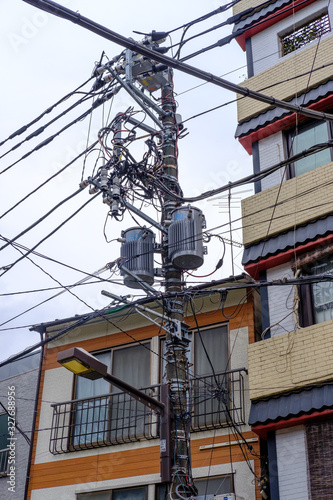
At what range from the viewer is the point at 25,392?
55.3 feet

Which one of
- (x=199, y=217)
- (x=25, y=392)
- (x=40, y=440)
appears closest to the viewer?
(x=199, y=217)

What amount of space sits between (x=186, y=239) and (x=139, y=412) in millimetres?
5463

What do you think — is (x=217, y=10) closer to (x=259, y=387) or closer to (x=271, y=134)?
(x=271, y=134)

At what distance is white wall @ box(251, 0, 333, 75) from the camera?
15258 mm

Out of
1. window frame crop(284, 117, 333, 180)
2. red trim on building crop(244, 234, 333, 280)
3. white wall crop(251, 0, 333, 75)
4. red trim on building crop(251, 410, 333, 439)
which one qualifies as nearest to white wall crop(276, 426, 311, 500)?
red trim on building crop(251, 410, 333, 439)

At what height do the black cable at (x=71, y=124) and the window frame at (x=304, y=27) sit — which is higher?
the window frame at (x=304, y=27)

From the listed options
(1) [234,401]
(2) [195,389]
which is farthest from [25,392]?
(1) [234,401]

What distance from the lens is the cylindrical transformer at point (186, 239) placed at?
10984 millimetres

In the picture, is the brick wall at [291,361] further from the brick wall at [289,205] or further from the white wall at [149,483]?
the brick wall at [289,205]

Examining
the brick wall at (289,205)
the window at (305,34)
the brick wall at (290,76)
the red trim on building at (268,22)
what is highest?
the red trim on building at (268,22)

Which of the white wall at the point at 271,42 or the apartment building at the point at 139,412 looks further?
the white wall at the point at 271,42

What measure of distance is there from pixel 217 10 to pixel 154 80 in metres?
1.68

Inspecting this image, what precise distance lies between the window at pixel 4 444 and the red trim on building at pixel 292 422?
23.4 ft

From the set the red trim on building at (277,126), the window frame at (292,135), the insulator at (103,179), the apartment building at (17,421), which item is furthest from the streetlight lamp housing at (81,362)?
the red trim on building at (277,126)
